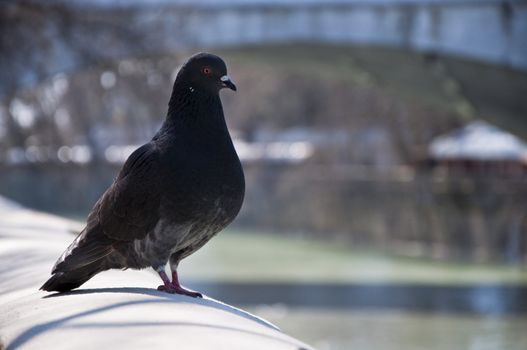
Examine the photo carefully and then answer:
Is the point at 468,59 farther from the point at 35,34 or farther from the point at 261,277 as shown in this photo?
the point at 35,34

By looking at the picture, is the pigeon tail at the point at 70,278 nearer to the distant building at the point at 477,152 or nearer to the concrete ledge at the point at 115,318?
the concrete ledge at the point at 115,318

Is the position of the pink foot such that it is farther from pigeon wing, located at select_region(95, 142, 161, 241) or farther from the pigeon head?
the pigeon head

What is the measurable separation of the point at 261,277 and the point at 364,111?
1508 cm

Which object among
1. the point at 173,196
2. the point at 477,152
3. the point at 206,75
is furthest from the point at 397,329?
the point at 477,152

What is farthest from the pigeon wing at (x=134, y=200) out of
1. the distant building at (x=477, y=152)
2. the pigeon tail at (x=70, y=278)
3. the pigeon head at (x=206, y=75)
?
the distant building at (x=477, y=152)

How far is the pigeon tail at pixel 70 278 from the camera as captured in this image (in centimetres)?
352

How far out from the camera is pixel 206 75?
373 cm

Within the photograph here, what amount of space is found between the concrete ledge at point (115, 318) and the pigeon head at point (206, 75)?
0.71 meters

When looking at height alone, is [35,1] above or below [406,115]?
below

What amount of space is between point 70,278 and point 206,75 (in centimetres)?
82

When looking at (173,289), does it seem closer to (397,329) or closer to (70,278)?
(70,278)

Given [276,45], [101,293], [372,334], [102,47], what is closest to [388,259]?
[276,45]

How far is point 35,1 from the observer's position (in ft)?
49.8

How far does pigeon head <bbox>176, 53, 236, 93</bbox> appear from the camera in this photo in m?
3.72
